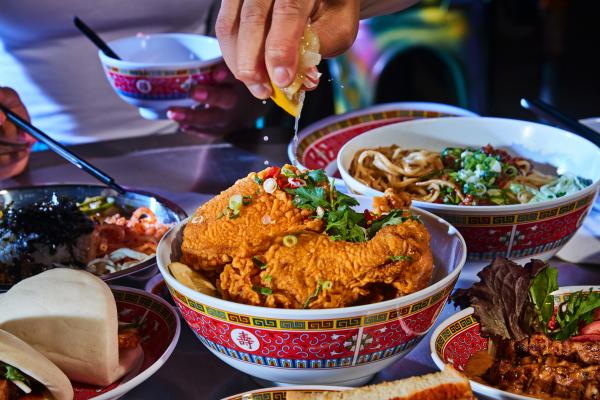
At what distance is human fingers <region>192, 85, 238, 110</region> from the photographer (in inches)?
124

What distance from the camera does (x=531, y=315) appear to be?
172 centimetres

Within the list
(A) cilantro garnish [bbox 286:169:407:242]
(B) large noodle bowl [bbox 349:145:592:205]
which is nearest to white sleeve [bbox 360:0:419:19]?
(B) large noodle bowl [bbox 349:145:592:205]

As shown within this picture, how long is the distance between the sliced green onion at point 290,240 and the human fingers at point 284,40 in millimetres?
388

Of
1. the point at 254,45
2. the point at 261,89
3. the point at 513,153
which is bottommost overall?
Answer: the point at 513,153

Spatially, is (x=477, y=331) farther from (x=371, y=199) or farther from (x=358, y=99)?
(x=358, y=99)

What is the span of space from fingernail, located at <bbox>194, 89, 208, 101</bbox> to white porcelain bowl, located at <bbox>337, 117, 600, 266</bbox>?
863 mm

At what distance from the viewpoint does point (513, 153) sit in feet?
8.69

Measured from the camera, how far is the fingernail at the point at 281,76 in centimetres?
174

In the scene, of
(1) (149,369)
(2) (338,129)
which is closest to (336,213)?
(1) (149,369)

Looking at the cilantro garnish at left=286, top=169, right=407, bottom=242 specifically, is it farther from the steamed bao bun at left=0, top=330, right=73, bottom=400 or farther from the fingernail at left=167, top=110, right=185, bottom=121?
the fingernail at left=167, top=110, right=185, bottom=121

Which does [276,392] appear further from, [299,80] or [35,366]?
[299,80]

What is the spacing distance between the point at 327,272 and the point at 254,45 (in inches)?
24.3

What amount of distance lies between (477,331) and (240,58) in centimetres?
88

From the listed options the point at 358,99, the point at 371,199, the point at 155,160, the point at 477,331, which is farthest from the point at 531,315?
the point at 358,99
